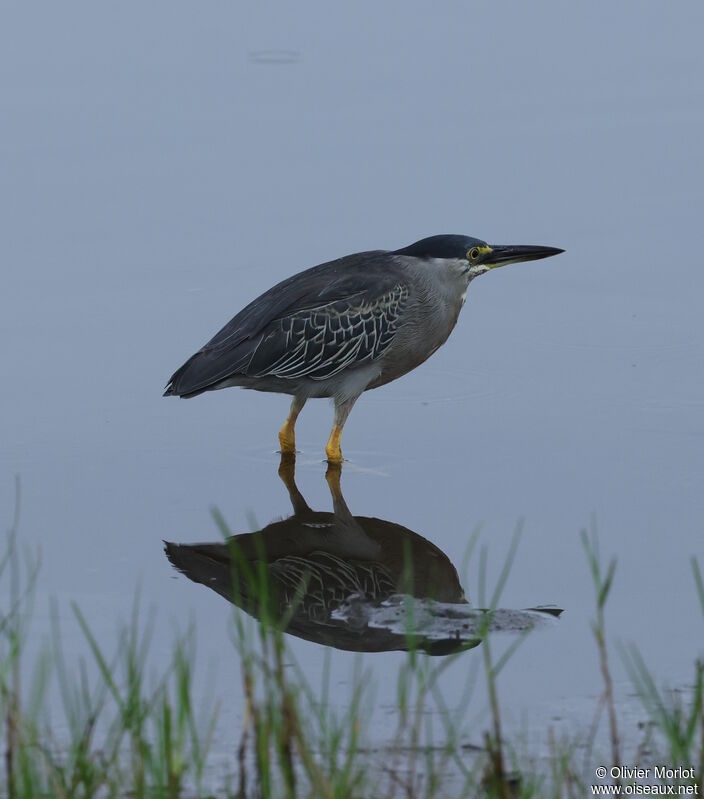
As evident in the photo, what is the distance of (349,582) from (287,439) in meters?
1.60

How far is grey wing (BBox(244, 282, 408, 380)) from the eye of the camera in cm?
780

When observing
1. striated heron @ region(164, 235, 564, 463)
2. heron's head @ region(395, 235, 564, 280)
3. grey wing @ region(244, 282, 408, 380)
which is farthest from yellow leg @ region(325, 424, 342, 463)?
heron's head @ region(395, 235, 564, 280)

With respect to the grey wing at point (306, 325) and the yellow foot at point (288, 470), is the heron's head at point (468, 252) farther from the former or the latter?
the yellow foot at point (288, 470)

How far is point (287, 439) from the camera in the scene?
7852mm

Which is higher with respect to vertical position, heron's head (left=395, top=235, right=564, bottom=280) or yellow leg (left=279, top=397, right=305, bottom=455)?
heron's head (left=395, top=235, right=564, bottom=280)

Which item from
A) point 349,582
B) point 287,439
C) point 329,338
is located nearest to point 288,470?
point 287,439

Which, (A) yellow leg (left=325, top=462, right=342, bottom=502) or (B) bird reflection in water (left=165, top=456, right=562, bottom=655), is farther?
(A) yellow leg (left=325, top=462, right=342, bottom=502)

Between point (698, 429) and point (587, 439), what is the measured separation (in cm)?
54

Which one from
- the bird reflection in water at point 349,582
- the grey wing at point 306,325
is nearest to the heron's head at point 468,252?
the grey wing at point 306,325

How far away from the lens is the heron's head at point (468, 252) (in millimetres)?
8281

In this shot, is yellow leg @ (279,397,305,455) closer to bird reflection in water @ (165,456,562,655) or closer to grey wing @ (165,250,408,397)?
grey wing @ (165,250,408,397)

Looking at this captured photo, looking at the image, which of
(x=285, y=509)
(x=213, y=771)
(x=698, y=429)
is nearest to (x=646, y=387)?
(x=698, y=429)

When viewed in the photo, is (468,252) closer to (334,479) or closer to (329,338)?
(329,338)

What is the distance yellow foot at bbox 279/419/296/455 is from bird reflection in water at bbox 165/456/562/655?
0.42 metres
